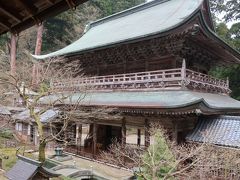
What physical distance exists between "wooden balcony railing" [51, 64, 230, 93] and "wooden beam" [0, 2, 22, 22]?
32.5ft

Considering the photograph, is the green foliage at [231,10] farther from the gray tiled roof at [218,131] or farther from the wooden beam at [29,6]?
the wooden beam at [29,6]

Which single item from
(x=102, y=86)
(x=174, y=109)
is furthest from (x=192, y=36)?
(x=102, y=86)

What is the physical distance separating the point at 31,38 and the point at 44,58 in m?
21.5

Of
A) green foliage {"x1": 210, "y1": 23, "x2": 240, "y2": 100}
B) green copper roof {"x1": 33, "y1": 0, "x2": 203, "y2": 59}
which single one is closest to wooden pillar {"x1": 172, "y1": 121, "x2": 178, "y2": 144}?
green copper roof {"x1": 33, "y1": 0, "x2": 203, "y2": 59}

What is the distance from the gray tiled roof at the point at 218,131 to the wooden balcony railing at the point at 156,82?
1.89 metres

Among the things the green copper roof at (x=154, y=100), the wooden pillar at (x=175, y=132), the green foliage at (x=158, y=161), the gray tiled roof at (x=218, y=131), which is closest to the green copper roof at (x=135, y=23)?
the green copper roof at (x=154, y=100)

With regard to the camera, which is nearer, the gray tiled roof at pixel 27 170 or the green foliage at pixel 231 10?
the gray tiled roof at pixel 27 170

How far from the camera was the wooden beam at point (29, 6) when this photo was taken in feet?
8.30

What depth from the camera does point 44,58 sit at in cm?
1970

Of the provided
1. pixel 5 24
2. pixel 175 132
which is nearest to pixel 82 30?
pixel 175 132

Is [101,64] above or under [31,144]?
above

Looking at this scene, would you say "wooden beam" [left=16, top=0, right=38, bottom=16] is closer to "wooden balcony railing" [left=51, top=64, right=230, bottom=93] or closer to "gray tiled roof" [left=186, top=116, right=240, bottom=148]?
"gray tiled roof" [left=186, top=116, right=240, bottom=148]

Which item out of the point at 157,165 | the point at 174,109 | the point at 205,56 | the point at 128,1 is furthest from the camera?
the point at 128,1

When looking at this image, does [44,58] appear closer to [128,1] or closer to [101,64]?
[101,64]
